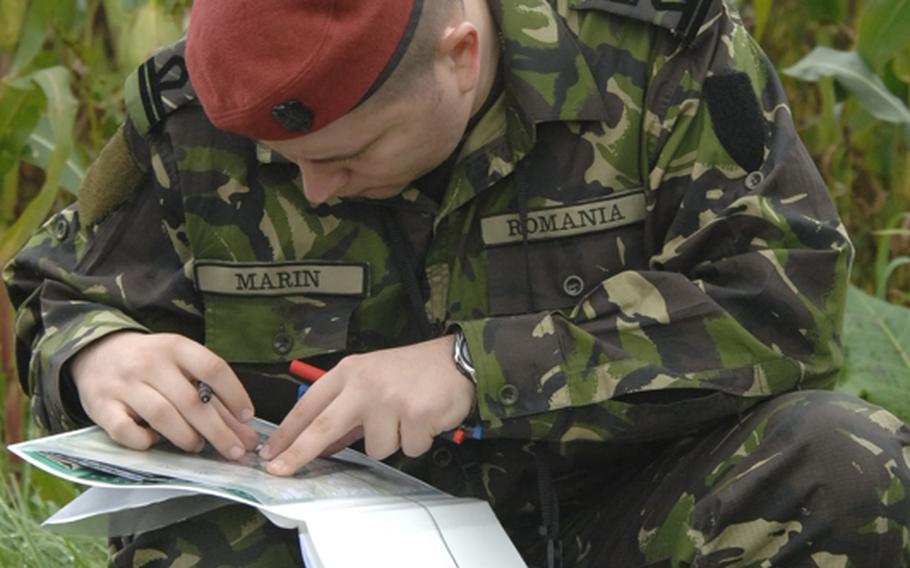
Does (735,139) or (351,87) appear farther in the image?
(735,139)

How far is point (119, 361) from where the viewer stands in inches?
74.4

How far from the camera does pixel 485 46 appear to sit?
199cm

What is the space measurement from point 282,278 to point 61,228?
0.29 metres

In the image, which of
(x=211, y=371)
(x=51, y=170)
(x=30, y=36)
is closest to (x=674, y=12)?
(x=211, y=371)

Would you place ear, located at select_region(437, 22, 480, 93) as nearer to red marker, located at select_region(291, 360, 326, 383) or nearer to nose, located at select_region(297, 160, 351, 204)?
nose, located at select_region(297, 160, 351, 204)

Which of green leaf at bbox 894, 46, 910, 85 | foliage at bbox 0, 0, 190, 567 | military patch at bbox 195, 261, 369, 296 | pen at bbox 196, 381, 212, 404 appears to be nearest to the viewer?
pen at bbox 196, 381, 212, 404

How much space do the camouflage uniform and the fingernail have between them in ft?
0.70

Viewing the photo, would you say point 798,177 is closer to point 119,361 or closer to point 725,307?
point 725,307

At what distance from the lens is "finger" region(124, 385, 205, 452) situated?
6.01 ft

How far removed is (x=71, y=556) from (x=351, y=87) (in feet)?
3.41

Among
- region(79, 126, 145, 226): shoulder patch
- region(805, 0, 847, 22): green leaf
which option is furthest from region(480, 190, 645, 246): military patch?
region(805, 0, 847, 22): green leaf

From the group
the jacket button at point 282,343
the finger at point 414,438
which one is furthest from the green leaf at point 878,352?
the finger at point 414,438

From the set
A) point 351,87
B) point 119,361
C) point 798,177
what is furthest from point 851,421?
point 119,361

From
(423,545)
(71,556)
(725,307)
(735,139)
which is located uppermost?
(735,139)
